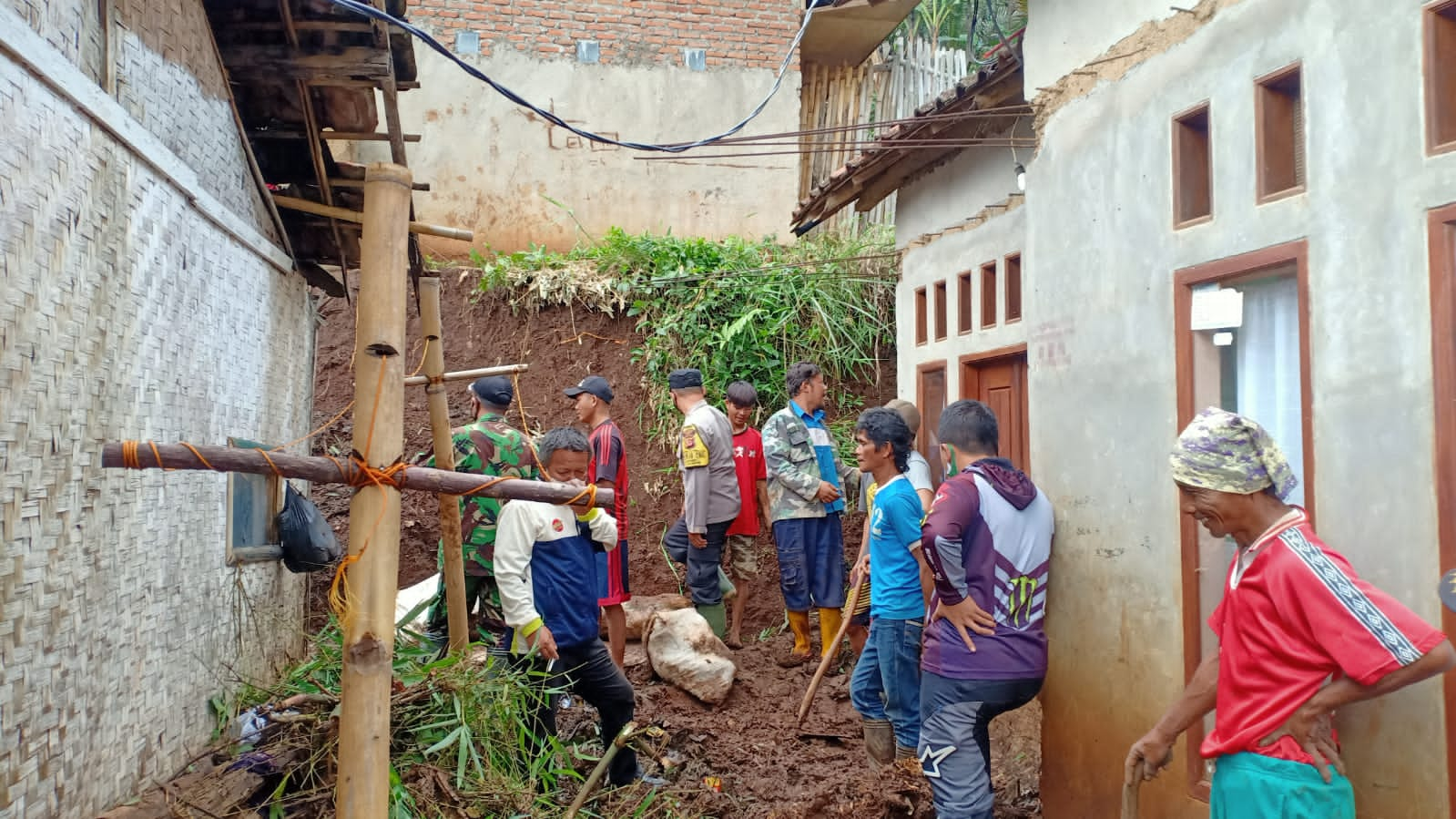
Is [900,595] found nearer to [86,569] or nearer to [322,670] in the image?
[322,670]

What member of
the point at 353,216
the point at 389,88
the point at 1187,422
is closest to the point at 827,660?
the point at 1187,422

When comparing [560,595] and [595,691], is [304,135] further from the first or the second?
[595,691]

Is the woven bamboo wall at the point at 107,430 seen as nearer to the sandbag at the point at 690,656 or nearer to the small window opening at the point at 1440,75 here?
the sandbag at the point at 690,656

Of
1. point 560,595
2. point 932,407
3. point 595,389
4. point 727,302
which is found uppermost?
point 727,302

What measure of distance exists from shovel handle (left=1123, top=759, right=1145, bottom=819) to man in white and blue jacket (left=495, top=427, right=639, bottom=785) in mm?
2319

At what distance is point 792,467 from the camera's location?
279 inches

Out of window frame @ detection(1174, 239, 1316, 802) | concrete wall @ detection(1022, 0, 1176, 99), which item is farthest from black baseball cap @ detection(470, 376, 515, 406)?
window frame @ detection(1174, 239, 1316, 802)

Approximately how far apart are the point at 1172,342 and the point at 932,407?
3516 mm

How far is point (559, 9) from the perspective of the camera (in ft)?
38.4

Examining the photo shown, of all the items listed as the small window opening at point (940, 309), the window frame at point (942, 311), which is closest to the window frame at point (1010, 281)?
the window frame at point (942, 311)

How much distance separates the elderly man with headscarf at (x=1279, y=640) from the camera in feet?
8.04

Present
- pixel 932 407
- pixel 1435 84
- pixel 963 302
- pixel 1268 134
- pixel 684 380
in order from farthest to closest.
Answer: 1. pixel 684 380
2. pixel 932 407
3. pixel 963 302
4. pixel 1268 134
5. pixel 1435 84

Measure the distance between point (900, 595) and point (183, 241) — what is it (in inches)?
136

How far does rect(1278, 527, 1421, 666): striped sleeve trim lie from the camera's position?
7.91 ft
